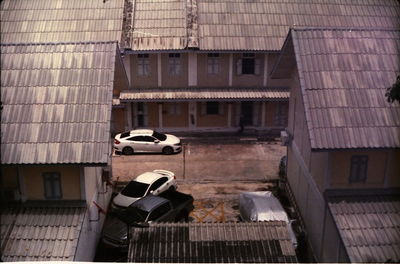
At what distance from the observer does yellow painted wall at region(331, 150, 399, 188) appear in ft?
49.0

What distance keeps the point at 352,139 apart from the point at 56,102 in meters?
9.46

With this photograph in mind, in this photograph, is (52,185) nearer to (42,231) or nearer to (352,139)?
(42,231)

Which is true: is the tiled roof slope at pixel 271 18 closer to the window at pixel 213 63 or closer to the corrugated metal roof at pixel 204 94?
the window at pixel 213 63

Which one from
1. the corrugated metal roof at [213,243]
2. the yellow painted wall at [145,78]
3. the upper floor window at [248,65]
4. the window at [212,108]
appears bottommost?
the corrugated metal roof at [213,243]

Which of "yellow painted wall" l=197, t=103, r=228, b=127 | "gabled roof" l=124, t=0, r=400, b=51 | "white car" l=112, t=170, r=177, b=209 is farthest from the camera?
"yellow painted wall" l=197, t=103, r=228, b=127

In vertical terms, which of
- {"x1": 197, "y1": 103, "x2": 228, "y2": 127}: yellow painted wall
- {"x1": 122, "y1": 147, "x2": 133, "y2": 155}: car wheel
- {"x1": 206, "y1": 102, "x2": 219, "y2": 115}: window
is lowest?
{"x1": 122, "y1": 147, "x2": 133, "y2": 155}: car wheel

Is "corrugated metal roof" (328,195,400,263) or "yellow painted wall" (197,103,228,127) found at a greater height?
"yellow painted wall" (197,103,228,127)

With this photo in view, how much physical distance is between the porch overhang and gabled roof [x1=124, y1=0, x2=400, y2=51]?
2.85 meters

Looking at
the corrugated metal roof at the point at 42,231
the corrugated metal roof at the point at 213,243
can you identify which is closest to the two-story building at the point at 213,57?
the corrugated metal roof at the point at 42,231

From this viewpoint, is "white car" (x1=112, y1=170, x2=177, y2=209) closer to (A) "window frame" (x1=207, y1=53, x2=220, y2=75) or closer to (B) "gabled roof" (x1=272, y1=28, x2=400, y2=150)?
(B) "gabled roof" (x1=272, y1=28, x2=400, y2=150)

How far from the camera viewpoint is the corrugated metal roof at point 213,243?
13000 mm

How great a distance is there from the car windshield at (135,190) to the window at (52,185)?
6.09 m

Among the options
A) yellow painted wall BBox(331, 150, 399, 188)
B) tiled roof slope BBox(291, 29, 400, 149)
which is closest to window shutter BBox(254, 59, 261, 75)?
tiled roof slope BBox(291, 29, 400, 149)

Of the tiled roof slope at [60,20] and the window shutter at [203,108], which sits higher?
the tiled roof slope at [60,20]
